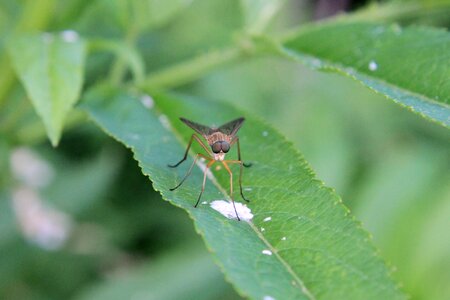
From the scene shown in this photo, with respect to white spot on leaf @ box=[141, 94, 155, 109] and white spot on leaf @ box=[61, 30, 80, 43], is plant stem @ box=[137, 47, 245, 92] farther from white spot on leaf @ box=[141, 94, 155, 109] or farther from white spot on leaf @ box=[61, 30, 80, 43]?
white spot on leaf @ box=[61, 30, 80, 43]

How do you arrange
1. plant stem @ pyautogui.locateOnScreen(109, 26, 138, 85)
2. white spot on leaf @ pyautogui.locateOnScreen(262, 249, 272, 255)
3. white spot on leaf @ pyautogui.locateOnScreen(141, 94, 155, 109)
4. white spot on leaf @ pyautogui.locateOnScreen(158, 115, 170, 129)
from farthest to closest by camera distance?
plant stem @ pyautogui.locateOnScreen(109, 26, 138, 85), white spot on leaf @ pyautogui.locateOnScreen(141, 94, 155, 109), white spot on leaf @ pyautogui.locateOnScreen(158, 115, 170, 129), white spot on leaf @ pyautogui.locateOnScreen(262, 249, 272, 255)

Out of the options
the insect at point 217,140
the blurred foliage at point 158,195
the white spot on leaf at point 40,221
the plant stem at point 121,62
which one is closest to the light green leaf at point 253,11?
the blurred foliage at point 158,195

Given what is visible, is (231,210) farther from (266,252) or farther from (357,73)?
(357,73)

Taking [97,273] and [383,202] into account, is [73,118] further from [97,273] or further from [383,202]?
[383,202]

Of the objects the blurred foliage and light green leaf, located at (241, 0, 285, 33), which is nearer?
light green leaf, located at (241, 0, 285, 33)

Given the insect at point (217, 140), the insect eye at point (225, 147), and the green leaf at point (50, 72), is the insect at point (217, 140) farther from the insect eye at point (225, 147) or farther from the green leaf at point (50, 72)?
the green leaf at point (50, 72)

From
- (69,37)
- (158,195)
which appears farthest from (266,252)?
(158,195)

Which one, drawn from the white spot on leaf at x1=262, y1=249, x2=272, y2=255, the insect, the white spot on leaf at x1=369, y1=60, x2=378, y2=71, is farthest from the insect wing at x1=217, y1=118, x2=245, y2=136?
the white spot on leaf at x1=262, y1=249, x2=272, y2=255
